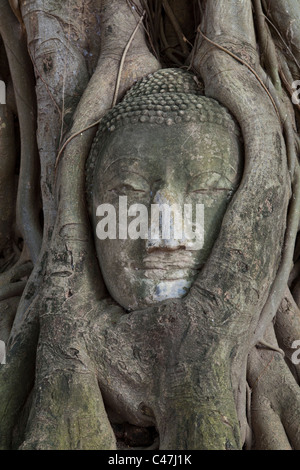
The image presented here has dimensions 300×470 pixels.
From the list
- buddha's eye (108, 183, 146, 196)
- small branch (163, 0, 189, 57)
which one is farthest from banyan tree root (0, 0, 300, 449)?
small branch (163, 0, 189, 57)

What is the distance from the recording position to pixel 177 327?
72.7 inches

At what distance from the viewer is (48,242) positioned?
89.4 inches

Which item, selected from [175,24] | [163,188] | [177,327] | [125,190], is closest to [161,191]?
[163,188]

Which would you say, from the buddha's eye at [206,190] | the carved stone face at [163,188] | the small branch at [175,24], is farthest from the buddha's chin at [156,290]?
the small branch at [175,24]

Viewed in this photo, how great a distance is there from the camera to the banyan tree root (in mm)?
1789

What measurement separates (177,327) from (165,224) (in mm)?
293

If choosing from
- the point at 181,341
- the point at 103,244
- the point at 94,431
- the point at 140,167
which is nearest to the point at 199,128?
the point at 140,167

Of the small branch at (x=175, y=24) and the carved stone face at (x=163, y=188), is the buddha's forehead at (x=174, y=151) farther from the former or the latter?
the small branch at (x=175, y=24)

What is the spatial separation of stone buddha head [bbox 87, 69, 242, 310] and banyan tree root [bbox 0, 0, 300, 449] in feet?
0.20

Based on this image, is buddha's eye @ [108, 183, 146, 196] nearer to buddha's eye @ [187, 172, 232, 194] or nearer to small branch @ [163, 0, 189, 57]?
buddha's eye @ [187, 172, 232, 194]

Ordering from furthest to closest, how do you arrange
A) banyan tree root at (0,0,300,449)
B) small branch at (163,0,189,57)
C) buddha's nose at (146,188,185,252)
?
small branch at (163,0,189,57) → buddha's nose at (146,188,185,252) → banyan tree root at (0,0,300,449)

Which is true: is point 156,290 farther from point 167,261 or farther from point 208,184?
point 208,184
